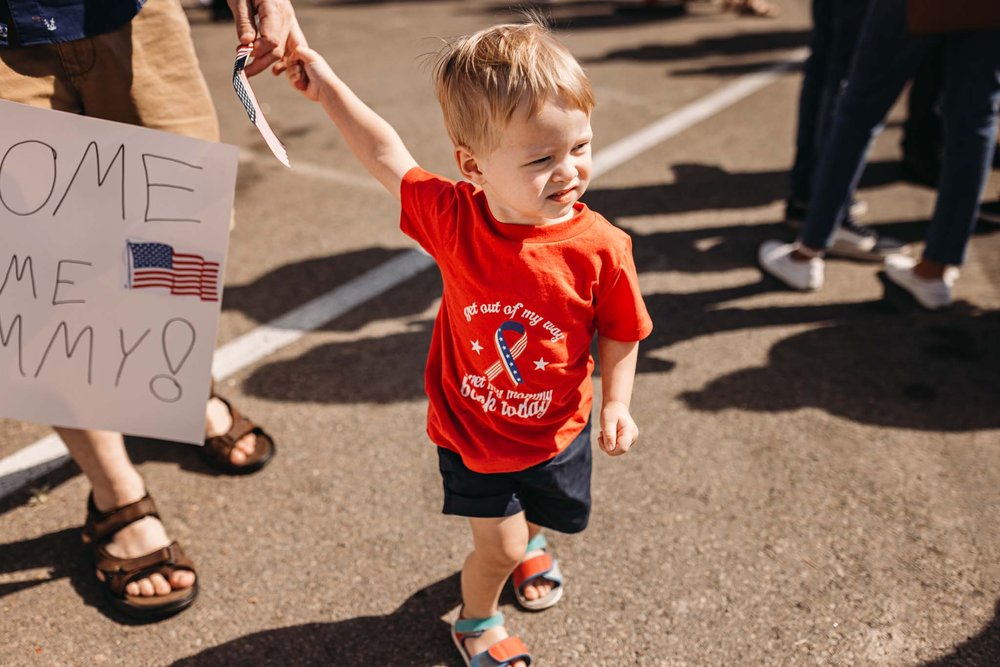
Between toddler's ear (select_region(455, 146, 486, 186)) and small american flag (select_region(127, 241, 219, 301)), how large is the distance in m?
0.83

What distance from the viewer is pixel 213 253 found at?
210 cm

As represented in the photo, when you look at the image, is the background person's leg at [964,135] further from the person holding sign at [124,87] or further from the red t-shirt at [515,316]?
the person holding sign at [124,87]

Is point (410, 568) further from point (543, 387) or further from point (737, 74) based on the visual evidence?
point (737, 74)

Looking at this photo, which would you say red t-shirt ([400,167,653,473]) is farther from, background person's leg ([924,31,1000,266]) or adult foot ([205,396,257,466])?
background person's leg ([924,31,1000,266])

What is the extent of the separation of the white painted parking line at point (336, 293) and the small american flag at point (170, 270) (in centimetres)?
91

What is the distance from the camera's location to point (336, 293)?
11.9 ft

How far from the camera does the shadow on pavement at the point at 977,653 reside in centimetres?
204

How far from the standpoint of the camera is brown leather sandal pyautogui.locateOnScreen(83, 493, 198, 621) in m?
2.14

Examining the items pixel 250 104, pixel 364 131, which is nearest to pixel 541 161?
pixel 364 131

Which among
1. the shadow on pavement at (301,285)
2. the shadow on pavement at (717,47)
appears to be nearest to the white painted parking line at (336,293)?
the shadow on pavement at (301,285)

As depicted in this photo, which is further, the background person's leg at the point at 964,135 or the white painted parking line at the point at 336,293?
the background person's leg at the point at 964,135

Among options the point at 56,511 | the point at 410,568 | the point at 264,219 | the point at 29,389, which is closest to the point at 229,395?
the point at 56,511

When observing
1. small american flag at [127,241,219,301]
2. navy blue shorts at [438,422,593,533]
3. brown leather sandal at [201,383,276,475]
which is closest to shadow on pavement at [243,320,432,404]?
brown leather sandal at [201,383,276,475]

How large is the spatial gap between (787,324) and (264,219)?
2621 millimetres
